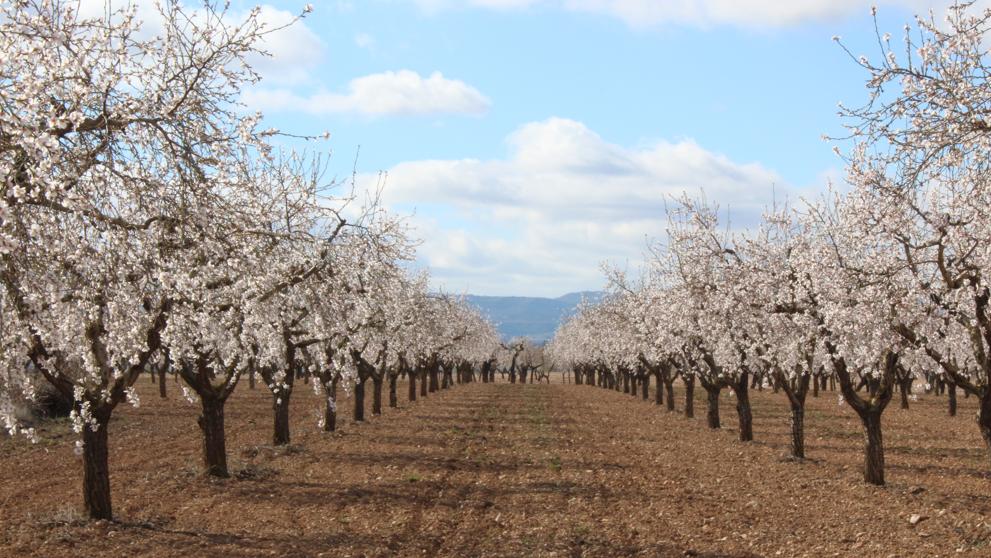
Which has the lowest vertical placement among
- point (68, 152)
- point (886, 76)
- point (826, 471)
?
point (826, 471)

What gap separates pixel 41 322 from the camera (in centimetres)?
1341

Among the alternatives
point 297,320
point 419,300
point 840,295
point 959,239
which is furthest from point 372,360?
point 959,239

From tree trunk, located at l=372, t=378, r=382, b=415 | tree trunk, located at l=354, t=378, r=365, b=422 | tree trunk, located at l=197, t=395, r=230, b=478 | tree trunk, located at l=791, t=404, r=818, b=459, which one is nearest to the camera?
tree trunk, located at l=197, t=395, r=230, b=478

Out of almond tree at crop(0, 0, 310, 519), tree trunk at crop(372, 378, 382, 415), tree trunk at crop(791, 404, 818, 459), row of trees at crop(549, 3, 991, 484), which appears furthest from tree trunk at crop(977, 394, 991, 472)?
tree trunk at crop(372, 378, 382, 415)

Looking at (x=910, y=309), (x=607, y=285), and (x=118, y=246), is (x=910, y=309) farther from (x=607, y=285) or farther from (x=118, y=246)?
(x=607, y=285)

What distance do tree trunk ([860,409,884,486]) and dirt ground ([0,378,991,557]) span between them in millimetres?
535

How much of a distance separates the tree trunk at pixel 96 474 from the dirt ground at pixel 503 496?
331 mm

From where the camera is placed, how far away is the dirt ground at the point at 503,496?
14.7 m

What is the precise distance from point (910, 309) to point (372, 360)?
28.7 metres

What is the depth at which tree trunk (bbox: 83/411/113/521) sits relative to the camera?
15629mm

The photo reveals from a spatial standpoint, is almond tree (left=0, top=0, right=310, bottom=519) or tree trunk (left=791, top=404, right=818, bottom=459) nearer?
almond tree (left=0, top=0, right=310, bottom=519)

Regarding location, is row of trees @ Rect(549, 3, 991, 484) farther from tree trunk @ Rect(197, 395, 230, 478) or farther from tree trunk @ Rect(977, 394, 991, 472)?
tree trunk @ Rect(197, 395, 230, 478)

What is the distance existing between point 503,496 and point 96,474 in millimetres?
8624

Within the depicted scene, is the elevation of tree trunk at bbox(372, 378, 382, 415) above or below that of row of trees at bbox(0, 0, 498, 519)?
below
